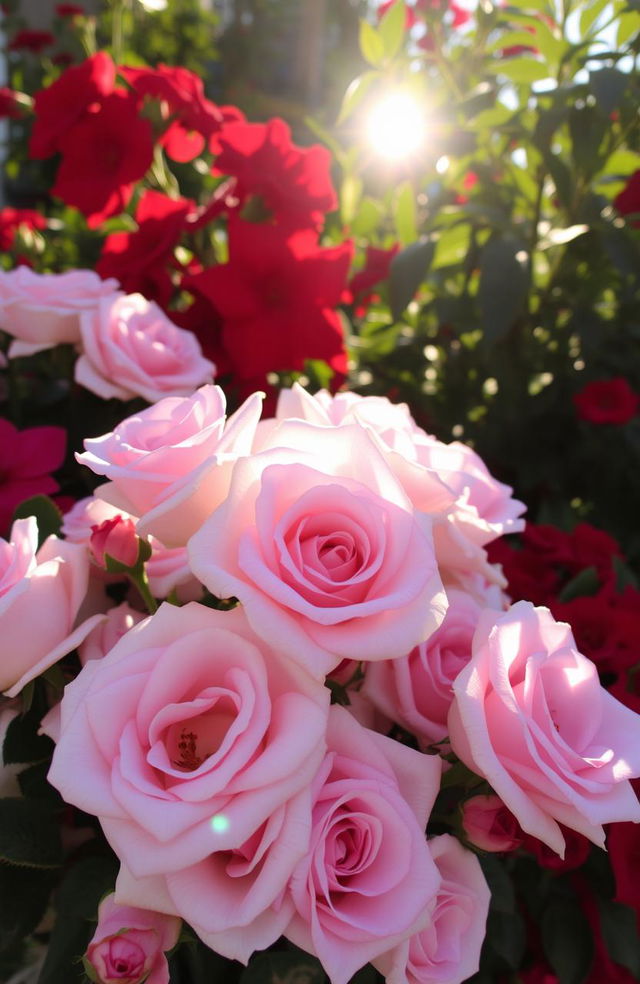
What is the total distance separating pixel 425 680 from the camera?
48 centimetres

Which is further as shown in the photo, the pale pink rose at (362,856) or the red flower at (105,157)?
the red flower at (105,157)

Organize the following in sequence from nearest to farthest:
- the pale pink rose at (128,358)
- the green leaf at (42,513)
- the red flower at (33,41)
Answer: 1. the green leaf at (42,513)
2. the pale pink rose at (128,358)
3. the red flower at (33,41)

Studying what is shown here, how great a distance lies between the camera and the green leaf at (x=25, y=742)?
0.47 meters

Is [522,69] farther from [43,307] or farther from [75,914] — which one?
[75,914]

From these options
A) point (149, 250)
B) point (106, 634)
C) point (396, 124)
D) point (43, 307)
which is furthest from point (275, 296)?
point (106, 634)

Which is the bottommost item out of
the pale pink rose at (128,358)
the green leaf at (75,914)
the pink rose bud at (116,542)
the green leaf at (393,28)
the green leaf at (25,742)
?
the green leaf at (75,914)

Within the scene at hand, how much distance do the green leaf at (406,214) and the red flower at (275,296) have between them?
0.88 ft

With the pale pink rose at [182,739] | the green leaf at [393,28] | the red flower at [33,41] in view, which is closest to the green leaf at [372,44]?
the green leaf at [393,28]

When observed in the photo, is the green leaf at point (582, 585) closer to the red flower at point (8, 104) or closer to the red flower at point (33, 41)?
the red flower at point (8, 104)

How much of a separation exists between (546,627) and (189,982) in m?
0.34

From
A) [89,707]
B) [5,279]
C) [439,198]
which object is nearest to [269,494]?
[89,707]

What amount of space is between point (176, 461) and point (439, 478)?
0.15 meters

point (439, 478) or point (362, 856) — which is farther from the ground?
point (439, 478)

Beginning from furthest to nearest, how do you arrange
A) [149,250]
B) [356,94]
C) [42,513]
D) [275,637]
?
1. [356,94]
2. [149,250]
3. [42,513]
4. [275,637]
